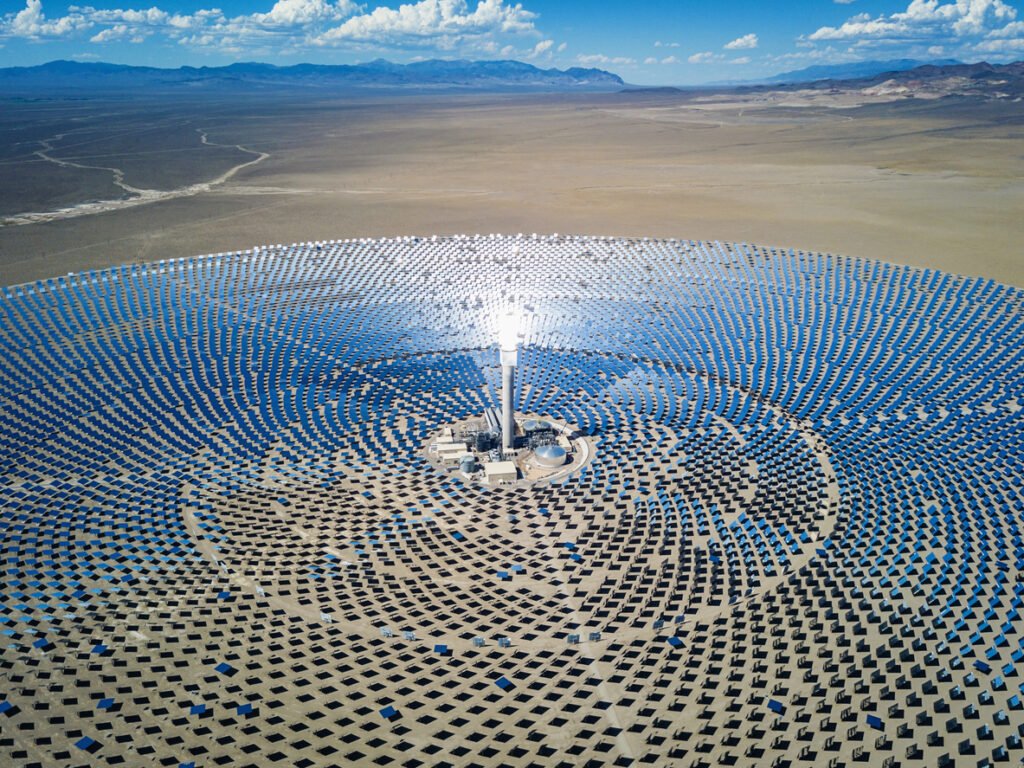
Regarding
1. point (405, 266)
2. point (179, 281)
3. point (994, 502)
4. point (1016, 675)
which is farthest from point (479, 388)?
point (1016, 675)

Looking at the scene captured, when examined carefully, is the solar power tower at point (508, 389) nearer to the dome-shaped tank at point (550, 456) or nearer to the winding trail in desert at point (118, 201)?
the dome-shaped tank at point (550, 456)

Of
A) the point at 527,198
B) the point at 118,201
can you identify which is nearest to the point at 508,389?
the point at 527,198

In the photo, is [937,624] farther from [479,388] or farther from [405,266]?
[405,266]

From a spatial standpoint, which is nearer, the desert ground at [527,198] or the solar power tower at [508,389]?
the solar power tower at [508,389]

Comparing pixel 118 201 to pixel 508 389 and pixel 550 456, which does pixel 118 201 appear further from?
pixel 550 456

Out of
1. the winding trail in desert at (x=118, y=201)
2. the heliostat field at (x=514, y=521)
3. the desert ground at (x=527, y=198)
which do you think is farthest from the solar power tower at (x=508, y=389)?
the winding trail in desert at (x=118, y=201)

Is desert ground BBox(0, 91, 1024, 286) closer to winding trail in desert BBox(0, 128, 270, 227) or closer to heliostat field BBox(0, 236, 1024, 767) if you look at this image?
winding trail in desert BBox(0, 128, 270, 227)
